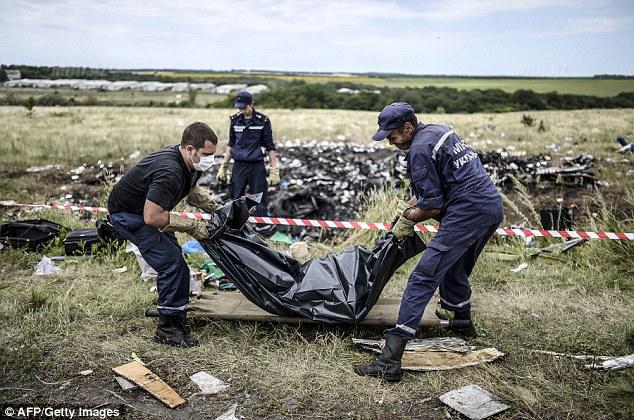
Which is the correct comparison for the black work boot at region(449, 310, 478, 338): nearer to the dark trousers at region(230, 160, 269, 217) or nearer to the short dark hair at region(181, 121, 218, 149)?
the short dark hair at region(181, 121, 218, 149)

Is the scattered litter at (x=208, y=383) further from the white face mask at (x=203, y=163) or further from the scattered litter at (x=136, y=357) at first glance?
the white face mask at (x=203, y=163)

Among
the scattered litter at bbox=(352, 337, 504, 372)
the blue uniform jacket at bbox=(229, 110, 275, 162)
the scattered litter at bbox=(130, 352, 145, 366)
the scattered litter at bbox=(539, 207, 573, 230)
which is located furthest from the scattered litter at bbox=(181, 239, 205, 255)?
the scattered litter at bbox=(539, 207, 573, 230)

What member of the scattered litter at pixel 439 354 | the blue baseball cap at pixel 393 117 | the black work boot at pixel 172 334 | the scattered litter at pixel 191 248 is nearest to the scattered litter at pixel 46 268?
the scattered litter at pixel 191 248

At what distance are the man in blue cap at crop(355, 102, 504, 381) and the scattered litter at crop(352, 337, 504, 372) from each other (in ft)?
0.70

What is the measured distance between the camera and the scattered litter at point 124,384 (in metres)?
3.01

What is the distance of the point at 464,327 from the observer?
3.68m

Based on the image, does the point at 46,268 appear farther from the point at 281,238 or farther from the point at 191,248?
the point at 281,238

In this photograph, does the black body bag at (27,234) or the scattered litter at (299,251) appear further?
the black body bag at (27,234)

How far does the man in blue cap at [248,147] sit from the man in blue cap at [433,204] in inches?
128

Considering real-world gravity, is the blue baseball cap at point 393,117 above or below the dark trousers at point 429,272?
above

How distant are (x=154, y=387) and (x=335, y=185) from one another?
Result: 20.2 feet

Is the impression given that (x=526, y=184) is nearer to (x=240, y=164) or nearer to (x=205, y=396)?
(x=240, y=164)

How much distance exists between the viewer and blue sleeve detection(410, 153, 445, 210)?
2986mm

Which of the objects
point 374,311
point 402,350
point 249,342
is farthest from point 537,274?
point 249,342
